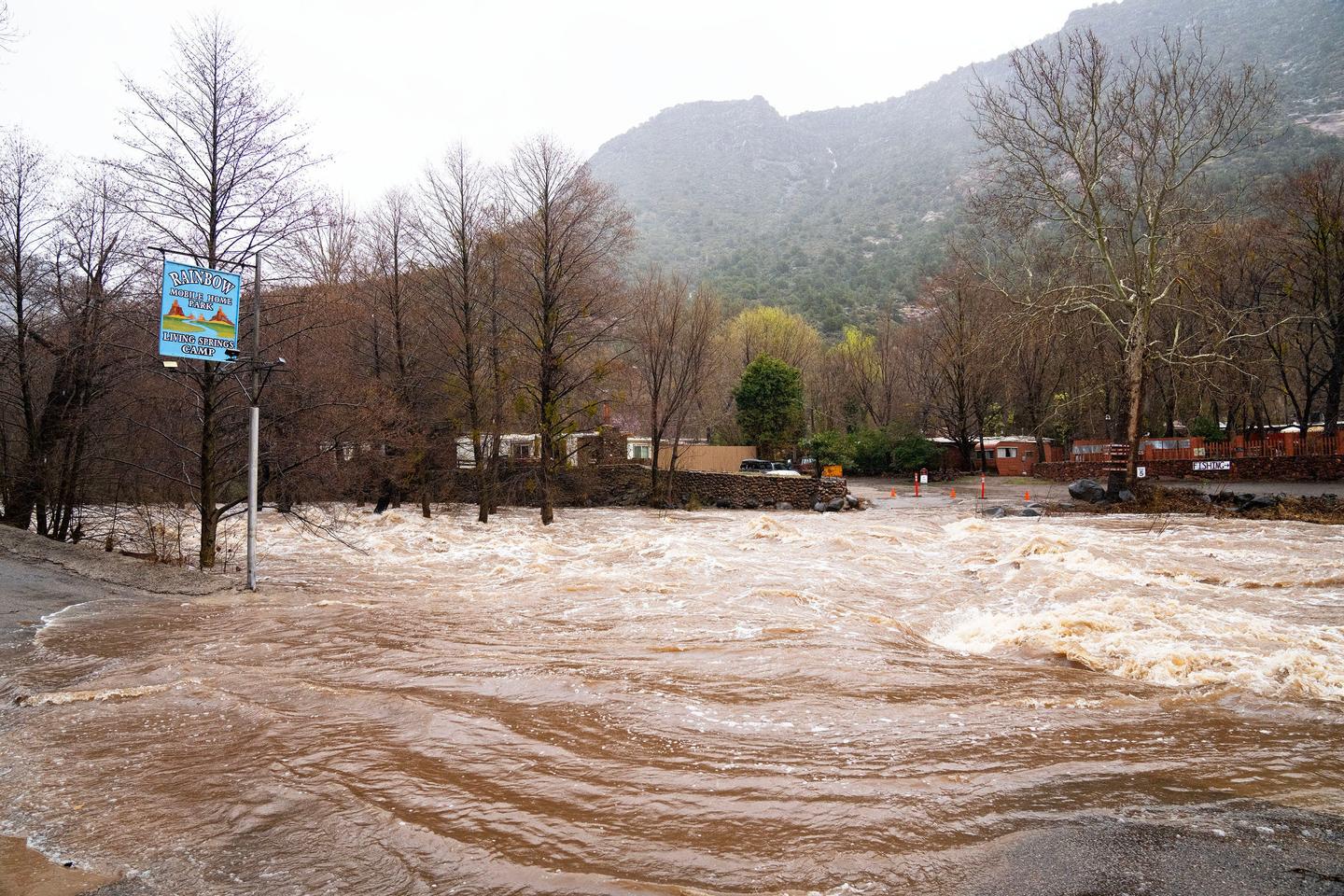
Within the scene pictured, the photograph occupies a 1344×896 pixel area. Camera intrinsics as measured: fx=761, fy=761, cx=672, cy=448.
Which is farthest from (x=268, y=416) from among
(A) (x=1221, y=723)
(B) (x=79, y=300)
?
(A) (x=1221, y=723)

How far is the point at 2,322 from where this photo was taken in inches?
731

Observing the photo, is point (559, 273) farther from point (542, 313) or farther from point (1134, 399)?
point (1134, 399)

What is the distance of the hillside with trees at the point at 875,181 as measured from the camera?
8962 centimetres

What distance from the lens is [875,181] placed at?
163125 millimetres

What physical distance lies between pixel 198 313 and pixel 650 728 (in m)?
11.0

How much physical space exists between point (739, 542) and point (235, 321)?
507 inches

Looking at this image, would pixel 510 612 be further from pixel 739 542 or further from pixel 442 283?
pixel 442 283

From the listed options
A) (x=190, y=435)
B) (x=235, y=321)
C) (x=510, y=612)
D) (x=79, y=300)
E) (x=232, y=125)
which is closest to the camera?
(x=510, y=612)

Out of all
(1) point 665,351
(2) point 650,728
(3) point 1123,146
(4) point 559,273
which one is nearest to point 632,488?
(1) point 665,351

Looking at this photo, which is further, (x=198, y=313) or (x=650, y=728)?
(x=198, y=313)

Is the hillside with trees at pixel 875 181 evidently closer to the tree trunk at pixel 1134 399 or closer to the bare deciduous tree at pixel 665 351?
the bare deciduous tree at pixel 665 351

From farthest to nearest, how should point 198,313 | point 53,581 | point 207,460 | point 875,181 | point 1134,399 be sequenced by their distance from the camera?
point 875,181, point 1134,399, point 207,460, point 53,581, point 198,313

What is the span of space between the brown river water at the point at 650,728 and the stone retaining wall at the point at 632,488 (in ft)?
75.6

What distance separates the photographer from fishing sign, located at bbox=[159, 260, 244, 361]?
39.8 feet
